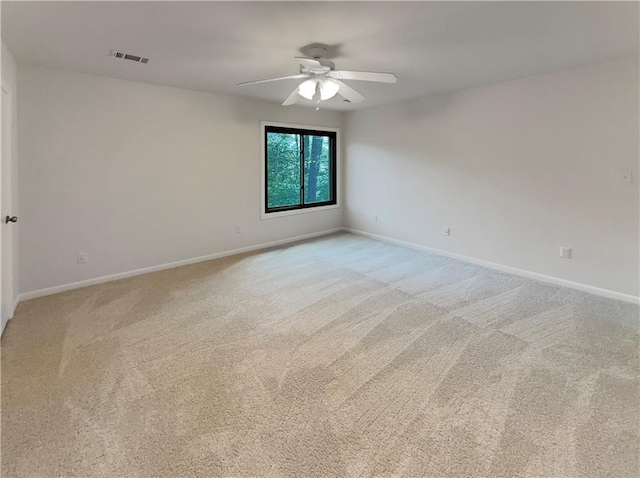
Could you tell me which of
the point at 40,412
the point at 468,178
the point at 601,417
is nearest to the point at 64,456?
the point at 40,412

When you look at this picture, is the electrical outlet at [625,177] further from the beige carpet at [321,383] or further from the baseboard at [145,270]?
the baseboard at [145,270]

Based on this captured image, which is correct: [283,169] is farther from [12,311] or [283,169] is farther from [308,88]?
[12,311]

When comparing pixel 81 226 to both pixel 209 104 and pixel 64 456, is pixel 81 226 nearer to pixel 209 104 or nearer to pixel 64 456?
pixel 209 104

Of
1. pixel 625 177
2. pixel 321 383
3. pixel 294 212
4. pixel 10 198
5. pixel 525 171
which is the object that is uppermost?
pixel 525 171

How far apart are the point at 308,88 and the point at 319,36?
0.49 meters

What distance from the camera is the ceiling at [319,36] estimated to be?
228 centimetres

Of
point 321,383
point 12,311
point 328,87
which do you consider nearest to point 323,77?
point 328,87

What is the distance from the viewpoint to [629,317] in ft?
10.3

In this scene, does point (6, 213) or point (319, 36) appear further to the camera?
point (6, 213)

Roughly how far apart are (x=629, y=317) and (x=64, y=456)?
14.0ft

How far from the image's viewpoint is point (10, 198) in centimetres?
314

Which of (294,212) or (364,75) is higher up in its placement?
(364,75)

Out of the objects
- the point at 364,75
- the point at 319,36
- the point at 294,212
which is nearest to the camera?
the point at 319,36

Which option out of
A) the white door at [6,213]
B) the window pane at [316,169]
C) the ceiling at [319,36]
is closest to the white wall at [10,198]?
the white door at [6,213]
